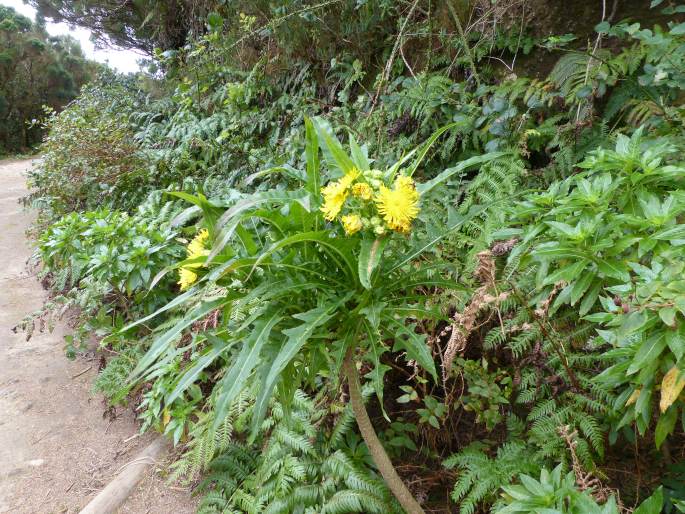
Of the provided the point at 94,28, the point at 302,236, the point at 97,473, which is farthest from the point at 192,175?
the point at 94,28

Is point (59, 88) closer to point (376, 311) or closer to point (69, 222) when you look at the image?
point (69, 222)

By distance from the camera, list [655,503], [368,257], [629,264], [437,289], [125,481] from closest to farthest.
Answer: [655,503]
[368,257]
[629,264]
[437,289]
[125,481]

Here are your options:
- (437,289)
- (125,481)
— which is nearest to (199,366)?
(437,289)

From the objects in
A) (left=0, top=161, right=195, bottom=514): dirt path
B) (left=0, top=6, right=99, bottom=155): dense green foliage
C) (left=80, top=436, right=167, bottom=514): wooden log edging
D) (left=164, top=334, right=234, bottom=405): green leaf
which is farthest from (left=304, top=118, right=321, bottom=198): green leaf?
(left=0, top=6, right=99, bottom=155): dense green foliage

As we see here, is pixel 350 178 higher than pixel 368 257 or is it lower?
higher

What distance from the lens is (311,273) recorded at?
4.24 feet

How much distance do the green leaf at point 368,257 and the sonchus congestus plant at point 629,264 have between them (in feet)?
1.93

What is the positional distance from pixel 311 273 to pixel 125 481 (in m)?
2.14

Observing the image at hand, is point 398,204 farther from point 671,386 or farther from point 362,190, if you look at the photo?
point 671,386

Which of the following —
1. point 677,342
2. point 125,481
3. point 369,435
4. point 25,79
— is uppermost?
point 25,79

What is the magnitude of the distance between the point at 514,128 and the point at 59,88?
21.0 metres

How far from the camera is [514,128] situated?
2.91 m

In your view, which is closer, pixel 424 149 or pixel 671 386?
pixel 671 386

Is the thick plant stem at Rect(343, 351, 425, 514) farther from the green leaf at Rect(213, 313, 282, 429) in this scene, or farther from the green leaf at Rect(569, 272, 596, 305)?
the green leaf at Rect(569, 272, 596, 305)
